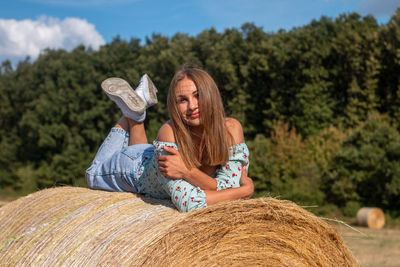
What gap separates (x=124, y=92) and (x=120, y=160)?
76cm

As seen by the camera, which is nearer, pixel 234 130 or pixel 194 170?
pixel 194 170

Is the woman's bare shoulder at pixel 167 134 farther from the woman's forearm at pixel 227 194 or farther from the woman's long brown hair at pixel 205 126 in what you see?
the woman's forearm at pixel 227 194

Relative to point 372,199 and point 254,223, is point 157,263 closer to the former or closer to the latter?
point 254,223

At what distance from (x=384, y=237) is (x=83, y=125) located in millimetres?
15758

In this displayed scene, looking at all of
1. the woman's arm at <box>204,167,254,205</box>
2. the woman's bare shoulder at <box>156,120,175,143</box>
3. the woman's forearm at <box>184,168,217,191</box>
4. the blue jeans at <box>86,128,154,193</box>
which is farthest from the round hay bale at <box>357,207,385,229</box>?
the woman's bare shoulder at <box>156,120,175,143</box>

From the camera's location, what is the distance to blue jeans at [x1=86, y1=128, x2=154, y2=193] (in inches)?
161

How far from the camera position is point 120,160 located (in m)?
4.30

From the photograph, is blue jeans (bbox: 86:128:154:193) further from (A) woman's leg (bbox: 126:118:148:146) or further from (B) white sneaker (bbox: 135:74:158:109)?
(B) white sneaker (bbox: 135:74:158:109)

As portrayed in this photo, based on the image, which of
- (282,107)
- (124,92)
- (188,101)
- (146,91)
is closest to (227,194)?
(188,101)

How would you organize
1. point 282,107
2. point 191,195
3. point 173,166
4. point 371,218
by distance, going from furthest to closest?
1. point 282,107
2. point 371,218
3. point 173,166
4. point 191,195

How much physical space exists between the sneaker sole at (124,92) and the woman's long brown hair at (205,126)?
4.24 ft

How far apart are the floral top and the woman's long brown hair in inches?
4.3

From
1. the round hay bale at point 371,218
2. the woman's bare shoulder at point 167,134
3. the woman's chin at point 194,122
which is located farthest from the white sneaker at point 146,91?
the round hay bale at point 371,218

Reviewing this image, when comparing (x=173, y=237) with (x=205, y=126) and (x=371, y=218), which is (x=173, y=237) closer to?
(x=205, y=126)
